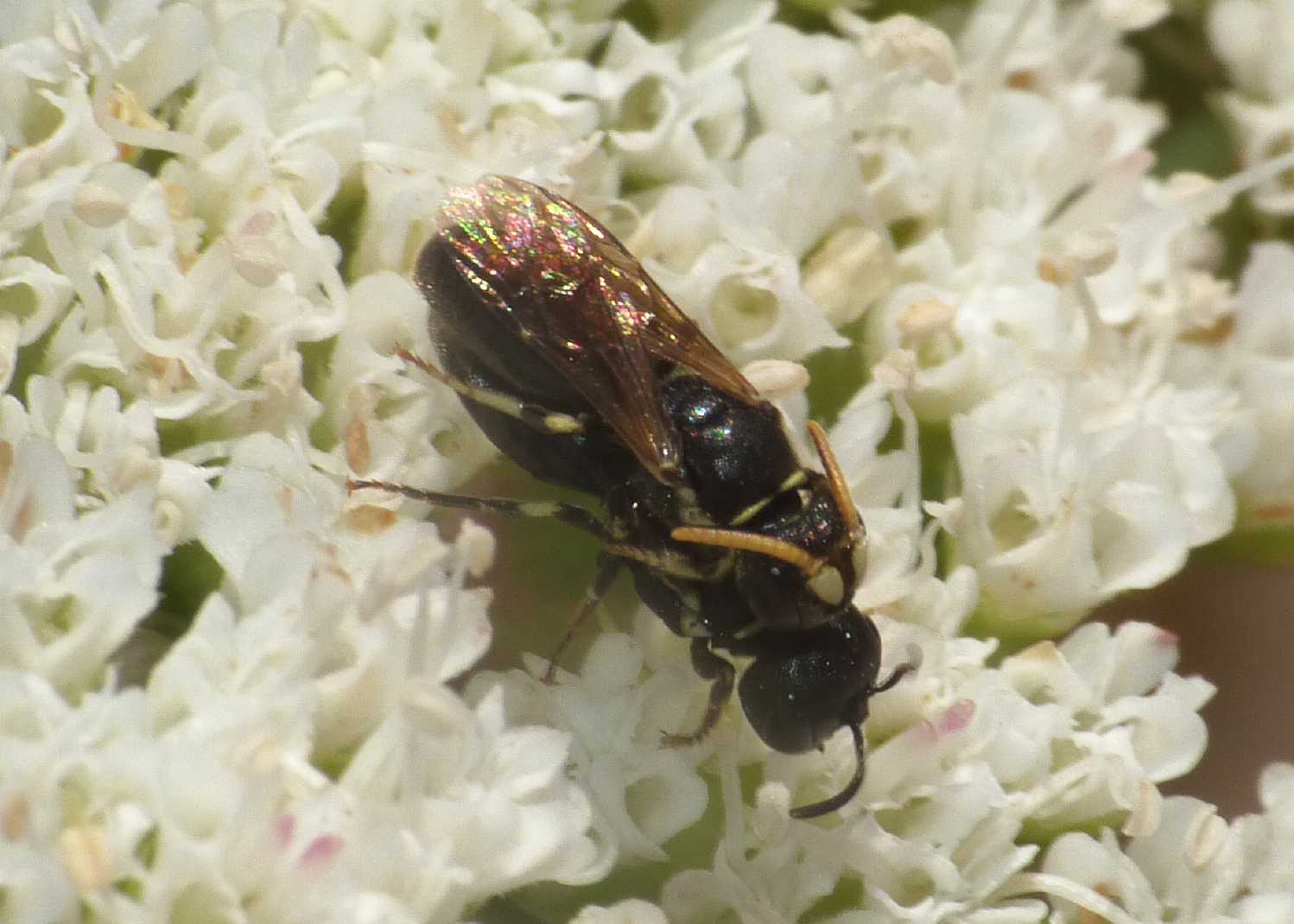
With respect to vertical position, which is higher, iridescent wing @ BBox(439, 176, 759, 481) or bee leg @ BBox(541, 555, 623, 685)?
iridescent wing @ BBox(439, 176, 759, 481)

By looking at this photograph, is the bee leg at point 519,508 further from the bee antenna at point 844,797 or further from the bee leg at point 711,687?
the bee antenna at point 844,797

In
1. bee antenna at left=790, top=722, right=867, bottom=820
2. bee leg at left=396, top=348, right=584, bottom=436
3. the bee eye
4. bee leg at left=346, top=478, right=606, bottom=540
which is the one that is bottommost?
bee antenna at left=790, top=722, right=867, bottom=820

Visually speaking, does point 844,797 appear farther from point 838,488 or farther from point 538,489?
point 538,489

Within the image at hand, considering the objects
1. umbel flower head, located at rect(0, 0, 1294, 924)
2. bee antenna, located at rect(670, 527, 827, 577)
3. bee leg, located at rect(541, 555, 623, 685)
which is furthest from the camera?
bee leg, located at rect(541, 555, 623, 685)

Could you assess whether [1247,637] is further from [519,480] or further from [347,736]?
[347,736]

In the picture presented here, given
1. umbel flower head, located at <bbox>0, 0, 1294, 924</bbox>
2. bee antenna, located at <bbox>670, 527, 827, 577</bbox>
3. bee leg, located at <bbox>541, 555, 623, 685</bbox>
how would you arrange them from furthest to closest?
1. bee leg, located at <bbox>541, 555, 623, 685</bbox>
2. bee antenna, located at <bbox>670, 527, 827, 577</bbox>
3. umbel flower head, located at <bbox>0, 0, 1294, 924</bbox>

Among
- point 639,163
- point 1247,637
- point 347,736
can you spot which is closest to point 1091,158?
point 639,163

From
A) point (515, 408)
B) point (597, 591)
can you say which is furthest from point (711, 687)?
point (515, 408)

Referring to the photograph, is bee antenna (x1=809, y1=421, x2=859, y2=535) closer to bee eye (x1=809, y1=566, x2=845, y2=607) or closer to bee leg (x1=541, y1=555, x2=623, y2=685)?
bee eye (x1=809, y1=566, x2=845, y2=607)

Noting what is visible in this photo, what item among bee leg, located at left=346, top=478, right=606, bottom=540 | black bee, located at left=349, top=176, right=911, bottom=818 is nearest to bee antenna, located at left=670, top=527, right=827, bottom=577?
black bee, located at left=349, top=176, right=911, bottom=818
